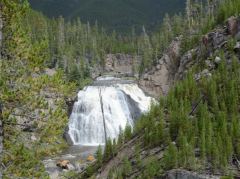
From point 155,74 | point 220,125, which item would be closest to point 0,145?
point 220,125

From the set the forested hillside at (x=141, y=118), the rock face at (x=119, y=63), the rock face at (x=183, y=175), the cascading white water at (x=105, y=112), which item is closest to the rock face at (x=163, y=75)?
the cascading white water at (x=105, y=112)

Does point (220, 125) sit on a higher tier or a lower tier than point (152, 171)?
higher

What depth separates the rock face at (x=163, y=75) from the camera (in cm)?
7989

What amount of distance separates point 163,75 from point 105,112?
26227mm

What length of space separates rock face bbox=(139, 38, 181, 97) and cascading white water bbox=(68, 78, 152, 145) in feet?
24.2

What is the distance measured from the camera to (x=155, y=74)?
283 feet

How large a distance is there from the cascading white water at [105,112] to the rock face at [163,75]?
737cm

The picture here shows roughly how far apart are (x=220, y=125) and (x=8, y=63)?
17509 mm

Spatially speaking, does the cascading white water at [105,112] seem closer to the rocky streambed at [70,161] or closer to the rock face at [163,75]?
the rocky streambed at [70,161]

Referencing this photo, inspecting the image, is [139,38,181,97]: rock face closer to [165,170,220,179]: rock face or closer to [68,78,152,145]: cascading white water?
[68,78,152,145]: cascading white water

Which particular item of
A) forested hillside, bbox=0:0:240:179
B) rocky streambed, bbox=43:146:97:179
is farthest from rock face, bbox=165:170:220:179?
rocky streambed, bbox=43:146:97:179

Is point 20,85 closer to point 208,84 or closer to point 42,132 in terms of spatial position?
point 42,132

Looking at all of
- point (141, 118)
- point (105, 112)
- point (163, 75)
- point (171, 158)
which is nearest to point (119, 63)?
point (163, 75)

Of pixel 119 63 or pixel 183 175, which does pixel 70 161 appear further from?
pixel 119 63
